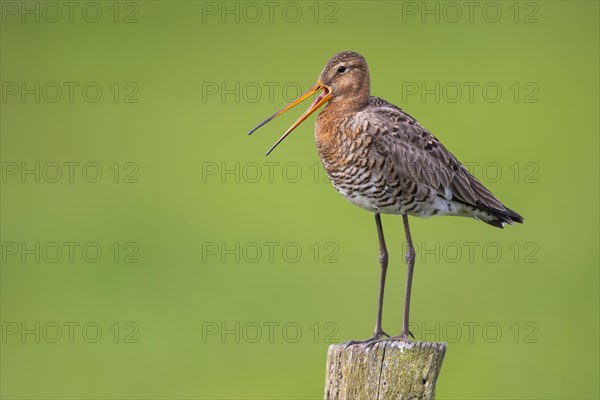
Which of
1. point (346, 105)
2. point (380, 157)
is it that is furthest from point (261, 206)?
point (380, 157)

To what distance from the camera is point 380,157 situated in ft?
28.5

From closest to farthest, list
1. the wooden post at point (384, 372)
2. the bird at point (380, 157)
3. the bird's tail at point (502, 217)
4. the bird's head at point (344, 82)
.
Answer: the wooden post at point (384, 372) < the bird at point (380, 157) < the bird's head at point (344, 82) < the bird's tail at point (502, 217)

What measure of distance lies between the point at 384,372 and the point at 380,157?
2335mm

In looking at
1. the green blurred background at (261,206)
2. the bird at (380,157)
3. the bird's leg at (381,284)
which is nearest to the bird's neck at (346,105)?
the bird at (380,157)

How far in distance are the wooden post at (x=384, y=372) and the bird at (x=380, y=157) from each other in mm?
1736

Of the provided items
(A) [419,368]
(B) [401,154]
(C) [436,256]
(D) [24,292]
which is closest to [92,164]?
(D) [24,292]

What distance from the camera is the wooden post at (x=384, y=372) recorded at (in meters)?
6.63

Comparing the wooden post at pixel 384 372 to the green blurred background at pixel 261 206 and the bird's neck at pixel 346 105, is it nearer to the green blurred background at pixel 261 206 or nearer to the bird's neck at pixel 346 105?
the bird's neck at pixel 346 105

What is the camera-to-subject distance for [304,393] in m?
13.6

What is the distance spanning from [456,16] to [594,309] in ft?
36.9

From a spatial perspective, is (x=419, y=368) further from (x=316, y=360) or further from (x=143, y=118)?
(x=143, y=118)

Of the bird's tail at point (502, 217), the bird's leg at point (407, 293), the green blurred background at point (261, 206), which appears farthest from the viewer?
the green blurred background at point (261, 206)

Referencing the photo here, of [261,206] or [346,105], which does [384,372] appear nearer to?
[346,105]

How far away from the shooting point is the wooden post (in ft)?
21.8
